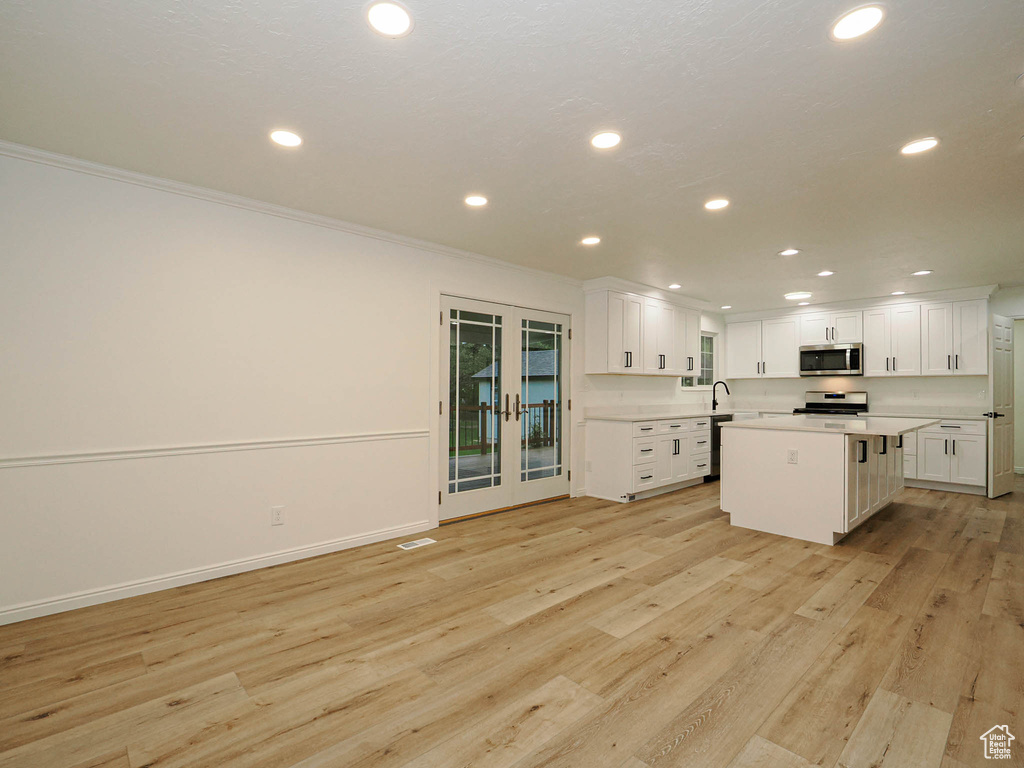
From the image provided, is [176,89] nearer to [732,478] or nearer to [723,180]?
[723,180]

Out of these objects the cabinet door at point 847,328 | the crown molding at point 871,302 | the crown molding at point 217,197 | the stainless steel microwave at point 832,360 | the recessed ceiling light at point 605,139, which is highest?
the recessed ceiling light at point 605,139

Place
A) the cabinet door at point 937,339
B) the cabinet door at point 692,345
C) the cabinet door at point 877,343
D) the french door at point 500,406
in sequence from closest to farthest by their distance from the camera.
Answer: the french door at point 500,406, the cabinet door at point 937,339, the cabinet door at point 877,343, the cabinet door at point 692,345

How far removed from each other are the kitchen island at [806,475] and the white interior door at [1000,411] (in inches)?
75.1

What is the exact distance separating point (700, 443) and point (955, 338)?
323 centimetres

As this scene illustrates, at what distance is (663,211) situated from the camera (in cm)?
350

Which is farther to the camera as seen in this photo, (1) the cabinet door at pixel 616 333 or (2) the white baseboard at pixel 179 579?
(1) the cabinet door at pixel 616 333

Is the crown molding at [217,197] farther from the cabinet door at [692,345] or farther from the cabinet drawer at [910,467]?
the cabinet drawer at [910,467]

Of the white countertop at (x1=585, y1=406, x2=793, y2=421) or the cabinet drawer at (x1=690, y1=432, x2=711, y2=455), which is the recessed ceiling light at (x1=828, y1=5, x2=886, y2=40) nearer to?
the white countertop at (x1=585, y1=406, x2=793, y2=421)

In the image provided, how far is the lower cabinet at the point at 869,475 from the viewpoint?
12.8ft

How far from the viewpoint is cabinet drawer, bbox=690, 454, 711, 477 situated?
20.2 feet

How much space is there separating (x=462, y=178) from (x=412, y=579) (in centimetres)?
249

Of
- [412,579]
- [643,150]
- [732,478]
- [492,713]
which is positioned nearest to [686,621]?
[492,713]

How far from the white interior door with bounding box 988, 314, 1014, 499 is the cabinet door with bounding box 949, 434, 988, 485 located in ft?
0.44

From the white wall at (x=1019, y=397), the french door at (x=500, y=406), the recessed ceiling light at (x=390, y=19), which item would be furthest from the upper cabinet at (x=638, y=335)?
the white wall at (x=1019, y=397)
